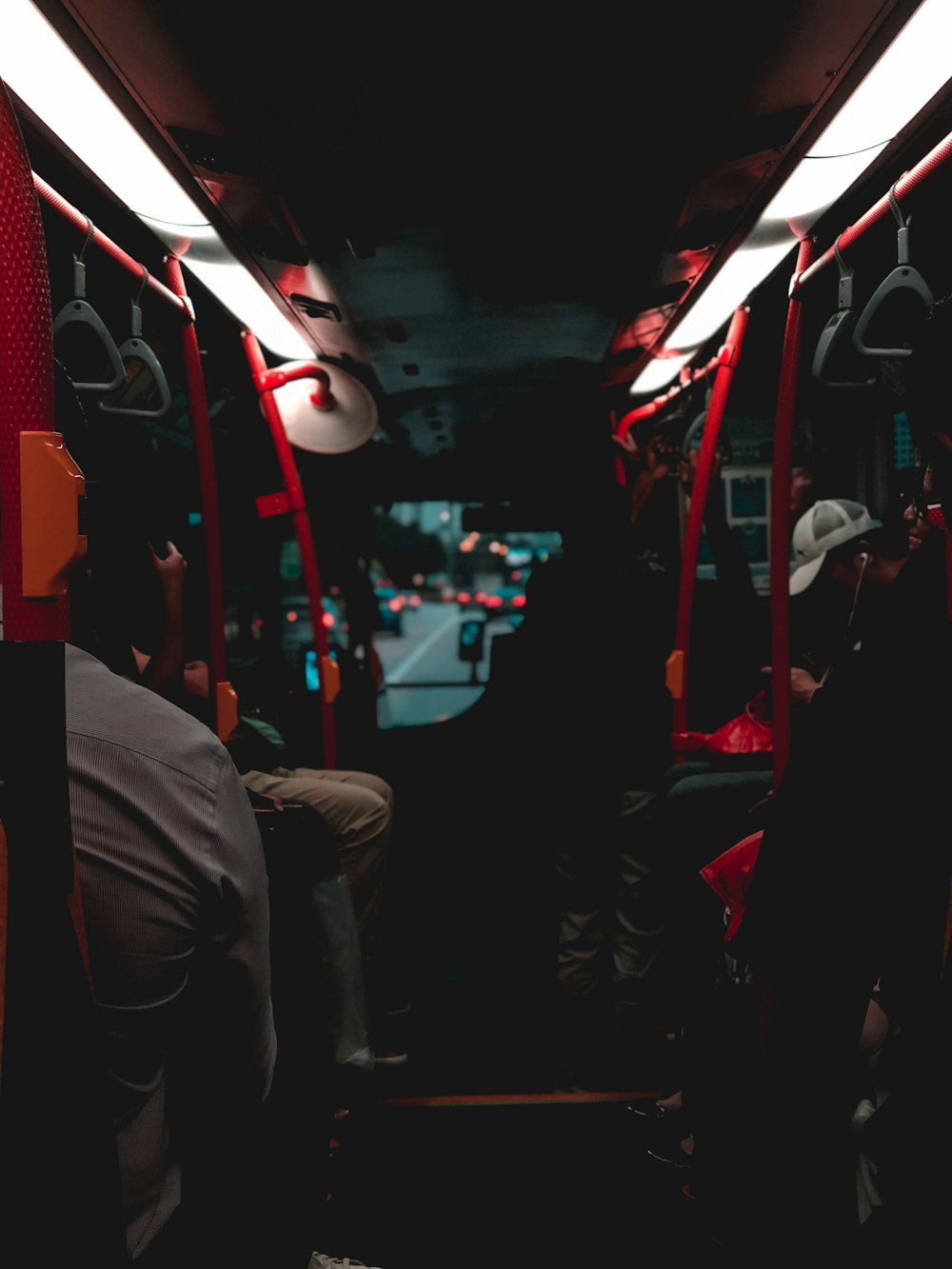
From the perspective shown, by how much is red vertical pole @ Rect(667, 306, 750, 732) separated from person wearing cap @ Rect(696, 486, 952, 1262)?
4.48ft

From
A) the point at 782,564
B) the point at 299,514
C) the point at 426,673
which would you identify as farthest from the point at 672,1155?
the point at 426,673

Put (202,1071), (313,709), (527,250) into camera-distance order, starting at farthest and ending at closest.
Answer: (313,709) < (527,250) < (202,1071)

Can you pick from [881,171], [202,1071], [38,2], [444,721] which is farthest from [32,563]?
[444,721]

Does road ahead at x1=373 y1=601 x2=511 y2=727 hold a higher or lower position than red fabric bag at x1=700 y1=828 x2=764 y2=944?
lower

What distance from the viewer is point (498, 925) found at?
4.74m

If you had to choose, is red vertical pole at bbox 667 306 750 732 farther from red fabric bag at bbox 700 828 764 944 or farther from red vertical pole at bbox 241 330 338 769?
red fabric bag at bbox 700 828 764 944

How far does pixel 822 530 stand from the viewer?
11.9ft

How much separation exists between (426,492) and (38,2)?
4288 mm

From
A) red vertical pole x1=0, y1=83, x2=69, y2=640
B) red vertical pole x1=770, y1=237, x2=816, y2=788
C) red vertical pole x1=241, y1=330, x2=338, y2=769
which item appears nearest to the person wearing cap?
red vertical pole x1=770, y1=237, x2=816, y2=788

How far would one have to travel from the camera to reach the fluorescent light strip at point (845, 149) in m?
1.74

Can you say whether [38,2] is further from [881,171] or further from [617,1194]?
[617,1194]

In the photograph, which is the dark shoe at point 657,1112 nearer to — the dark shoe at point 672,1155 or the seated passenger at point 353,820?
the dark shoe at point 672,1155

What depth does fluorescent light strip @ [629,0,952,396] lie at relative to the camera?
174 centimetres

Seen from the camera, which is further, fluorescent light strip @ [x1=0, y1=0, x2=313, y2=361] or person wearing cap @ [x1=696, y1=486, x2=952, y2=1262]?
fluorescent light strip @ [x1=0, y1=0, x2=313, y2=361]
